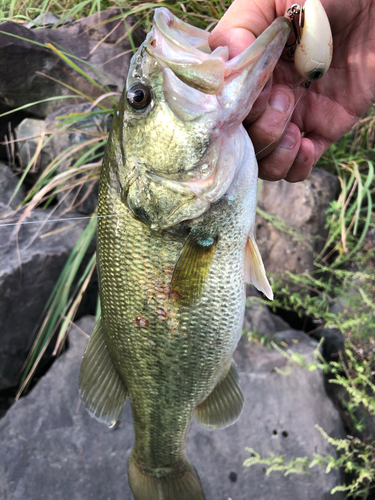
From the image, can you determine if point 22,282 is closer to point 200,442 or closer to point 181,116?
point 200,442

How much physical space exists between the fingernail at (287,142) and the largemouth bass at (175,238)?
28 centimetres

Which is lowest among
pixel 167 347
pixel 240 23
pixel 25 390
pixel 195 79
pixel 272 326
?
pixel 25 390

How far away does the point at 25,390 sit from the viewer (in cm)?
288

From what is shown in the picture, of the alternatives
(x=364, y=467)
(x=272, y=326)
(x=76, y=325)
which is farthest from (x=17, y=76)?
(x=364, y=467)

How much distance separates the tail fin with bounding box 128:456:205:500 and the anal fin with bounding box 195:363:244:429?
258 millimetres

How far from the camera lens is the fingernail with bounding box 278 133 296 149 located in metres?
1.36

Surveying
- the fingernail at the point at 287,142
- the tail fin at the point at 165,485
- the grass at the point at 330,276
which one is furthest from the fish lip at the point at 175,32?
the tail fin at the point at 165,485

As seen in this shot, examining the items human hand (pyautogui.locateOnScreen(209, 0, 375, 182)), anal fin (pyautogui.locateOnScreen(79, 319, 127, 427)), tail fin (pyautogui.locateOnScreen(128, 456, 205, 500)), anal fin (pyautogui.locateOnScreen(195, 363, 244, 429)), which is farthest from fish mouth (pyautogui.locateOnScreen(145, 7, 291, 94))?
tail fin (pyautogui.locateOnScreen(128, 456, 205, 500))

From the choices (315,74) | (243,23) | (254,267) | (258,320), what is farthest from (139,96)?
(258,320)

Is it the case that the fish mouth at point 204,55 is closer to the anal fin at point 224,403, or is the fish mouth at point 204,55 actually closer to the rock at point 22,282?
the anal fin at point 224,403

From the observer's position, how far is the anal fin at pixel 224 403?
1.53 metres

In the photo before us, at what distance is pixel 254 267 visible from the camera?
1.26 meters

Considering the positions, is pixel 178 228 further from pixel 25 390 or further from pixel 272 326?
pixel 25 390

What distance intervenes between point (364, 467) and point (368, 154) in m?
2.63
